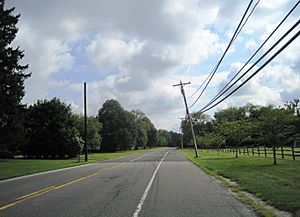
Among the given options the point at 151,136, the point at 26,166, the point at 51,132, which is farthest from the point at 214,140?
the point at 151,136

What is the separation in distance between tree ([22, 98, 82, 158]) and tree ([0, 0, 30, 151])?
54.2ft

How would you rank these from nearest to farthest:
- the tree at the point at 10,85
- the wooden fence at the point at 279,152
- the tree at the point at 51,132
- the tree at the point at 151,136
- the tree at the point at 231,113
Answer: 1. the wooden fence at the point at 279,152
2. the tree at the point at 10,85
3. the tree at the point at 51,132
4. the tree at the point at 231,113
5. the tree at the point at 151,136

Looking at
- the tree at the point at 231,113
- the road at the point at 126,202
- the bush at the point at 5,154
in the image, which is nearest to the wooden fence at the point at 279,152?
the road at the point at 126,202

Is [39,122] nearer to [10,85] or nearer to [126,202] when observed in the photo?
[10,85]

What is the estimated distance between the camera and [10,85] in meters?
39.4

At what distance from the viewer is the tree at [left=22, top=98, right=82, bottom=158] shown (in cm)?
5778

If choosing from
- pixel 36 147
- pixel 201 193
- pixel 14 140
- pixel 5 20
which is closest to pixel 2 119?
pixel 14 140

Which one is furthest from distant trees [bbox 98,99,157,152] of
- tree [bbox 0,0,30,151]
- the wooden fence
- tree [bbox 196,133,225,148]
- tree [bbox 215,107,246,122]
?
tree [bbox 0,0,30,151]

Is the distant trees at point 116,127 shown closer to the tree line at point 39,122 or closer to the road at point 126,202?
the tree line at point 39,122

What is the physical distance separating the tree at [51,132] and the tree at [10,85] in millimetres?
16517

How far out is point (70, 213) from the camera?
30.0ft

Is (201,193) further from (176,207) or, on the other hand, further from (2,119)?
(2,119)

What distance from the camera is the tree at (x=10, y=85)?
129ft

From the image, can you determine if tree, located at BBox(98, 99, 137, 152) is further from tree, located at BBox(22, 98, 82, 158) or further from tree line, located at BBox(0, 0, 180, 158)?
tree, located at BBox(22, 98, 82, 158)
